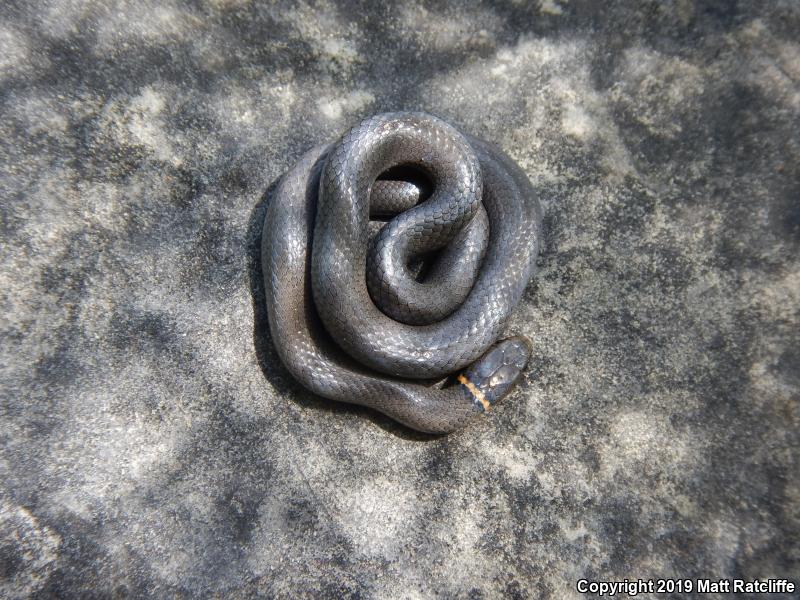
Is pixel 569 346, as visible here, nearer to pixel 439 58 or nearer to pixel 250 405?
pixel 250 405

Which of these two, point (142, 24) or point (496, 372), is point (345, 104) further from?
point (496, 372)

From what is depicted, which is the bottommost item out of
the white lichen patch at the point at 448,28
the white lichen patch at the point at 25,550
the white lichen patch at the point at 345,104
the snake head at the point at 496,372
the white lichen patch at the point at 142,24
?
the snake head at the point at 496,372

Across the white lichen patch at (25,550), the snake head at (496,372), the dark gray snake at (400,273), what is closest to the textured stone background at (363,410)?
the white lichen patch at (25,550)

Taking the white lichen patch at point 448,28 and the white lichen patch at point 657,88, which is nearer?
the white lichen patch at point 657,88

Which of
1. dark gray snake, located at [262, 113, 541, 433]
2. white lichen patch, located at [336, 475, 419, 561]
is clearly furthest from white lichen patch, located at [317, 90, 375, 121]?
white lichen patch, located at [336, 475, 419, 561]

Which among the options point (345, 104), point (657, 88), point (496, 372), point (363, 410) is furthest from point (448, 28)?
point (363, 410)

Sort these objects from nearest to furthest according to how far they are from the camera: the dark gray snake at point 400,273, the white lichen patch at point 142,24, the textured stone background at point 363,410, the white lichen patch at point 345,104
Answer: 1. the textured stone background at point 363,410
2. the dark gray snake at point 400,273
3. the white lichen patch at point 142,24
4. the white lichen patch at point 345,104

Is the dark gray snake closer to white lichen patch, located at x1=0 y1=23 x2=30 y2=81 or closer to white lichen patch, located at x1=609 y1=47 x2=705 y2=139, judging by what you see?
white lichen patch, located at x1=609 y1=47 x2=705 y2=139

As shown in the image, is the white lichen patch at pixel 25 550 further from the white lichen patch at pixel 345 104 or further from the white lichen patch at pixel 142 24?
the white lichen patch at pixel 345 104
